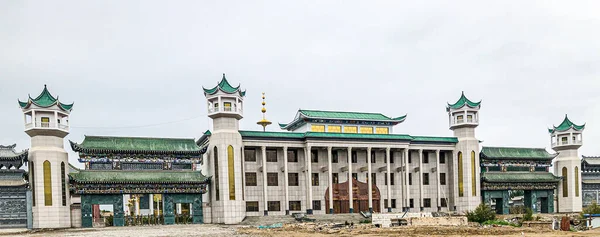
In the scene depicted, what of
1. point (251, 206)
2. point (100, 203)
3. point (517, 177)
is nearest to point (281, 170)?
point (251, 206)

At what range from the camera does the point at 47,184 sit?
49500 mm

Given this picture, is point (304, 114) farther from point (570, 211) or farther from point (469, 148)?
point (570, 211)

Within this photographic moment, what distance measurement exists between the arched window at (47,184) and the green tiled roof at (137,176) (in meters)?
1.82

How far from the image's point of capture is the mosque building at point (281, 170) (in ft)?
167

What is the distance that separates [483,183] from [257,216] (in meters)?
27.0

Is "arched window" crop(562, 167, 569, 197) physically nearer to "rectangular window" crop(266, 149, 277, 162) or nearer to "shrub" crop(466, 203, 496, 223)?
"shrub" crop(466, 203, 496, 223)

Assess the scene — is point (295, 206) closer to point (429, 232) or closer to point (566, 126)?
point (429, 232)

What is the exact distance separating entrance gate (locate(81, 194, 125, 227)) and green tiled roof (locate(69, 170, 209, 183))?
62.8 inches

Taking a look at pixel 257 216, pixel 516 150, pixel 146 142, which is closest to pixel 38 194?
pixel 146 142

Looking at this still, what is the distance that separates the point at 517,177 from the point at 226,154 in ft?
118

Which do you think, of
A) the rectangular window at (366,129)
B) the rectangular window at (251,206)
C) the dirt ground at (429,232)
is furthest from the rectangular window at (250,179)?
the dirt ground at (429,232)

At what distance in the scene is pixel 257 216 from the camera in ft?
189

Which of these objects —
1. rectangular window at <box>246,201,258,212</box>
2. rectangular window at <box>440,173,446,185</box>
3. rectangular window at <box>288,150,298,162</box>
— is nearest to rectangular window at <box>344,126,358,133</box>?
rectangular window at <box>288,150,298,162</box>

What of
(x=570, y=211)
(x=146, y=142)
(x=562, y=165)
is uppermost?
(x=146, y=142)
